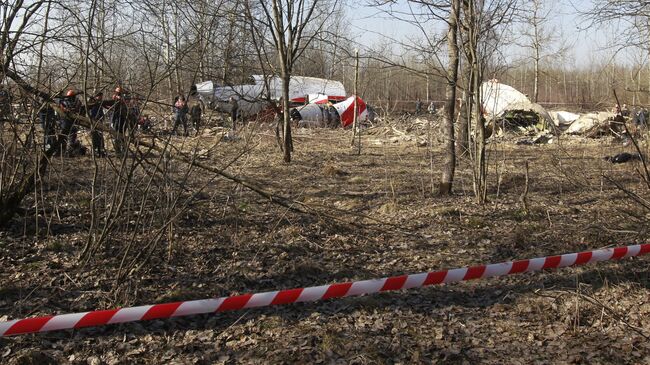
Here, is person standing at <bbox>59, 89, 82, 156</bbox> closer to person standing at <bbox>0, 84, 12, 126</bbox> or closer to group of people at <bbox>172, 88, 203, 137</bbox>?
person standing at <bbox>0, 84, 12, 126</bbox>

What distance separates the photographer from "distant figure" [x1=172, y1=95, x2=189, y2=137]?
457 centimetres

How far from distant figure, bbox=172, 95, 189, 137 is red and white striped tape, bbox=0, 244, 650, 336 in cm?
164

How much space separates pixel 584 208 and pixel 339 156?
7420mm

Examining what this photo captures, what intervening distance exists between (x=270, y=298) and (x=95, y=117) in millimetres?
2366

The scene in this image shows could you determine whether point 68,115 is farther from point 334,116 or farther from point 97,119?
point 334,116

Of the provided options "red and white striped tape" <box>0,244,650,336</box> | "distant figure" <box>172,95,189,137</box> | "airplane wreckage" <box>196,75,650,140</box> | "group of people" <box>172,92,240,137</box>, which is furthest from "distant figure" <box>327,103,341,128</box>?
"red and white striped tape" <box>0,244,650,336</box>

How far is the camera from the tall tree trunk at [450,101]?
7627 mm

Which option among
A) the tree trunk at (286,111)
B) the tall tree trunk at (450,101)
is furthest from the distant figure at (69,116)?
the tree trunk at (286,111)

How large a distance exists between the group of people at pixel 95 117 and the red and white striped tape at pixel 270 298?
63.3 inches

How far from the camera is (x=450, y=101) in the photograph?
321 inches

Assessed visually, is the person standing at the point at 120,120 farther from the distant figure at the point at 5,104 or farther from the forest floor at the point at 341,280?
the distant figure at the point at 5,104

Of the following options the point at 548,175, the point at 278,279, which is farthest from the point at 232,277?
the point at 548,175

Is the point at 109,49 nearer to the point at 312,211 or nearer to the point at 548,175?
the point at 312,211

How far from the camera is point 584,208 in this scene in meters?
7.77
